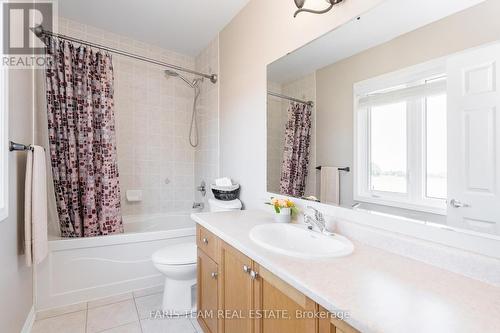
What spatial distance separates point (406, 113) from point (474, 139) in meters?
0.30

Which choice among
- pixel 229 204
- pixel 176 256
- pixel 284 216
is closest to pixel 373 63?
pixel 284 216

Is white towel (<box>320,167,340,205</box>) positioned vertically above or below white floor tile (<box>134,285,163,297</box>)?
above

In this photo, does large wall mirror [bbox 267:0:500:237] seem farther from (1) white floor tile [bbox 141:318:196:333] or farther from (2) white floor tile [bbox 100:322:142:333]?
(2) white floor tile [bbox 100:322:142:333]

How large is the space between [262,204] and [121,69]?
2289mm

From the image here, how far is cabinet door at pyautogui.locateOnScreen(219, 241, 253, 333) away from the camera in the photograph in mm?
1132

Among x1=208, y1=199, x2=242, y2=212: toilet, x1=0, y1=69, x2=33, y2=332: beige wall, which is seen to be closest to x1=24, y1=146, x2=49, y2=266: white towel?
x1=0, y1=69, x2=33, y2=332: beige wall

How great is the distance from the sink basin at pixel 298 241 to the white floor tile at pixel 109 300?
157cm

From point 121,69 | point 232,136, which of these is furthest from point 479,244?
point 121,69

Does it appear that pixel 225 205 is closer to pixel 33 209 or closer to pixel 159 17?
pixel 33 209

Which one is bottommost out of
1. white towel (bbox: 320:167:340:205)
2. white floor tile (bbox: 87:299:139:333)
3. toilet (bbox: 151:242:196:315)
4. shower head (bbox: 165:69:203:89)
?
white floor tile (bbox: 87:299:139:333)

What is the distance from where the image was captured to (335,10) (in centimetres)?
137

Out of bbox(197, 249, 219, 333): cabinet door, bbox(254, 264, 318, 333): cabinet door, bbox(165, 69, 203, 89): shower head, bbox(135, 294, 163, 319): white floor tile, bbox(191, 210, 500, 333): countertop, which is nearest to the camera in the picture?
bbox(191, 210, 500, 333): countertop

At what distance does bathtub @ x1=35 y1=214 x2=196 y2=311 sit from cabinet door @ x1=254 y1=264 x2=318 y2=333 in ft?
5.14

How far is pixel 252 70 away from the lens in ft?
6.98
